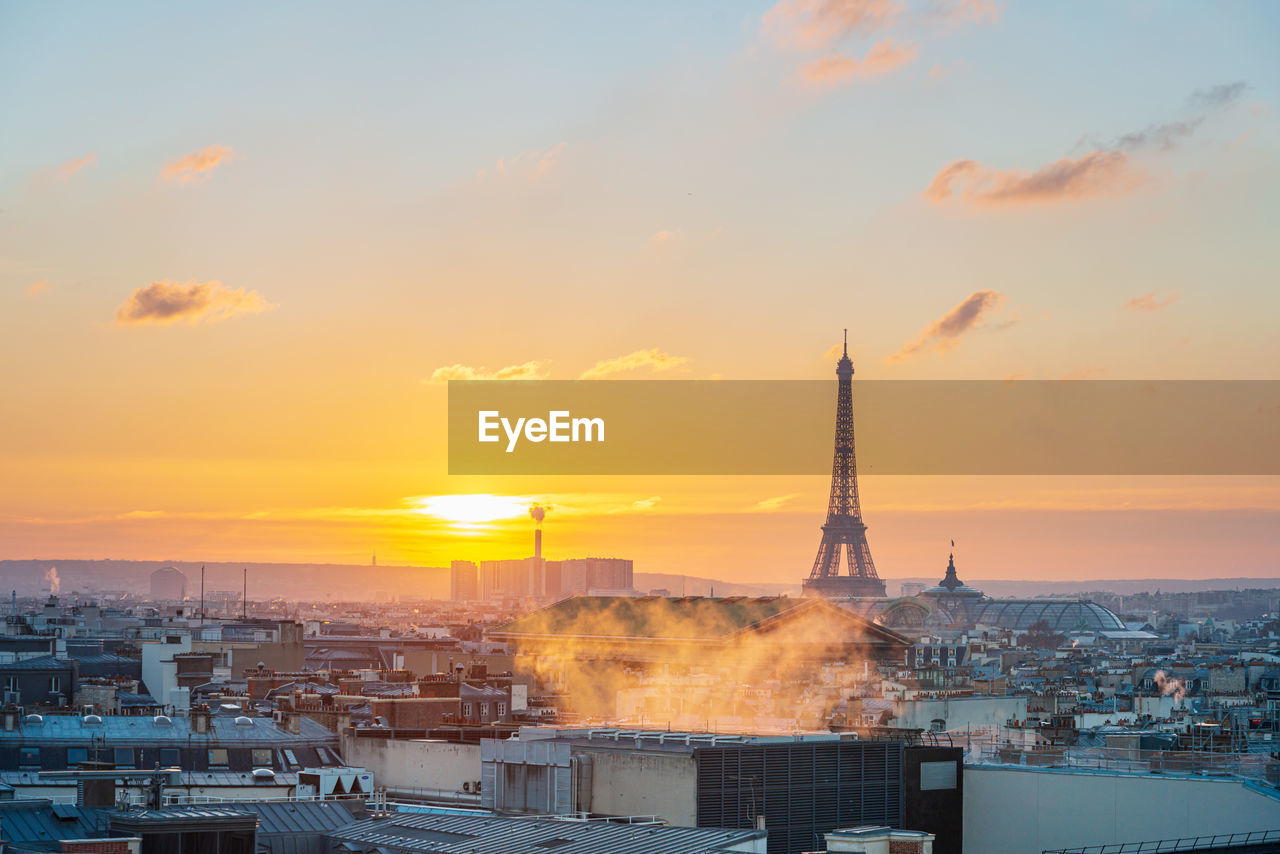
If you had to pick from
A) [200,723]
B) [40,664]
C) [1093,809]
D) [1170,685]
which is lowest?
[1093,809]

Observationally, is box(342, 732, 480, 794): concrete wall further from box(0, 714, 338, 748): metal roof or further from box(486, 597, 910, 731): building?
box(486, 597, 910, 731): building

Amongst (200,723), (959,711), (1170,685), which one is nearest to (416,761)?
(200,723)

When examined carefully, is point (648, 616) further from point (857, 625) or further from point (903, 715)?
point (903, 715)

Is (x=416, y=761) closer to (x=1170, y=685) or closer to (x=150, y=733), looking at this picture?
(x=150, y=733)

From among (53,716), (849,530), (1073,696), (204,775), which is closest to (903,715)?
(204,775)

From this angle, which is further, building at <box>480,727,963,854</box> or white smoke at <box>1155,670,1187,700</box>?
white smoke at <box>1155,670,1187,700</box>

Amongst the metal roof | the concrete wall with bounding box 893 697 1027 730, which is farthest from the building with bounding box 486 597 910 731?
the metal roof
